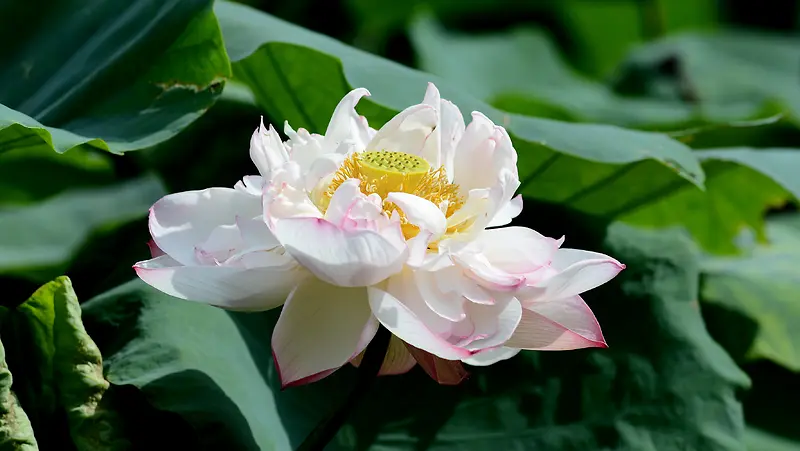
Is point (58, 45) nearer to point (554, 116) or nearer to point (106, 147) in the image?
point (106, 147)

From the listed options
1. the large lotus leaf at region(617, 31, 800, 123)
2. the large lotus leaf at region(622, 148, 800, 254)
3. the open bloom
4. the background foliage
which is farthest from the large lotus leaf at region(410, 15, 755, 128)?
the open bloom

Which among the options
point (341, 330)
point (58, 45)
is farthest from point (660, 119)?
point (341, 330)

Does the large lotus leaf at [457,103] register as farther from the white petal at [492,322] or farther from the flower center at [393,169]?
the white petal at [492,322]

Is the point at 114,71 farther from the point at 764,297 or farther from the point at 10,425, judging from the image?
the point at 764,297

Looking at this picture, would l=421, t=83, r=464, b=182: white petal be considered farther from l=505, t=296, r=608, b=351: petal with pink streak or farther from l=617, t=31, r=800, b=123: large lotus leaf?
l=617, t=31, r=800, b=123: large lotus leaf

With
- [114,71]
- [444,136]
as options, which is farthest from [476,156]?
[114,71]
